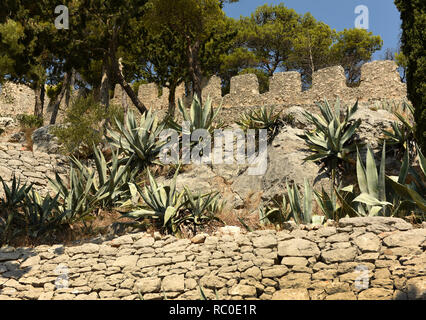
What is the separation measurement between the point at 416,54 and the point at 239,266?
4.53 metres

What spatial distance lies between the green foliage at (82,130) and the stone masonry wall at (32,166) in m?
0.47

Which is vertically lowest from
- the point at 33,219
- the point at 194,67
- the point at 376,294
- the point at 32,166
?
the point at 376,294

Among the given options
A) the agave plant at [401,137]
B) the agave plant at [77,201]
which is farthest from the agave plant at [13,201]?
the agave plant at [401,137]

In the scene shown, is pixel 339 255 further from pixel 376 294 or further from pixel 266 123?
pixel 266 123

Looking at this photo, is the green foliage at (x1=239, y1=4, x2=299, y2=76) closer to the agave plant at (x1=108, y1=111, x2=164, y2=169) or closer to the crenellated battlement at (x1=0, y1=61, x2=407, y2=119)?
the crenellated battlement at (x1=0, y1=61, x2=407, y2=119)

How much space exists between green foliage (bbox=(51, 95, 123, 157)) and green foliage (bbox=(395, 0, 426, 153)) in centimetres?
773

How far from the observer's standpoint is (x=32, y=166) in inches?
400

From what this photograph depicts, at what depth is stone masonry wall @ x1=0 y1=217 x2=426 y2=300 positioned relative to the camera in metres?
4.22

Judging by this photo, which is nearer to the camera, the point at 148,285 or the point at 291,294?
the point at 291,294

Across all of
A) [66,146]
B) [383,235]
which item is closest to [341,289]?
[383,235]

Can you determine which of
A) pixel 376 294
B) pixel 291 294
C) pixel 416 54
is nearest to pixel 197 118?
pixel 416 54

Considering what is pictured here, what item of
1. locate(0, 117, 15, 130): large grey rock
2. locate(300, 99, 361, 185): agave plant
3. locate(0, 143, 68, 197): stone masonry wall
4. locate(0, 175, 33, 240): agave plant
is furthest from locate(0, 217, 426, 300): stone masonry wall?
locate(0, 117, 15, 130): large grey rock

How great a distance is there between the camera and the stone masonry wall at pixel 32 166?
31.2 ft
